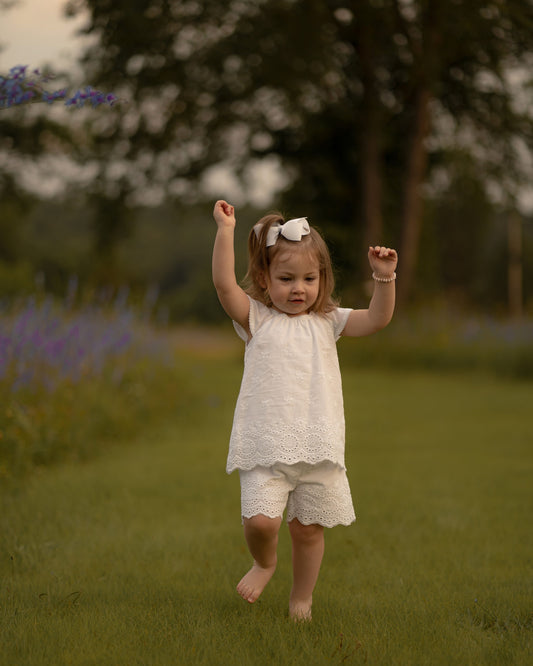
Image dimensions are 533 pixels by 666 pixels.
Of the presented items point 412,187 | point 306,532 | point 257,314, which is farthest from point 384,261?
point 412,187

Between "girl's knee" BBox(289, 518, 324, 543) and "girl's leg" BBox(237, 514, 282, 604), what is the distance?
97 millimetres

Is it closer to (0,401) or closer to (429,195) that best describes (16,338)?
(0,401)

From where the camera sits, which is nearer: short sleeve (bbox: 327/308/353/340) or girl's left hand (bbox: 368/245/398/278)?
girl's left hand (bbox: 368/245/398/278)

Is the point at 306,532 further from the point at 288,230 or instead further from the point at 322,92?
the point at 322,92

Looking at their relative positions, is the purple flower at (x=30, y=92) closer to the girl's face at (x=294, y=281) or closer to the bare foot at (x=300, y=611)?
the girl's face at (x=294, y=281)

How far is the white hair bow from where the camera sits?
3.24 m

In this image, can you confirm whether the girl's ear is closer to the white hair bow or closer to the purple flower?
the white hair bow

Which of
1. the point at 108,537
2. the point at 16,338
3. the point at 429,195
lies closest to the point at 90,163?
the point at 429,195

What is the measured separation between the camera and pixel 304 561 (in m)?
3.20

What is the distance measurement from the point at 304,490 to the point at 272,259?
941mm

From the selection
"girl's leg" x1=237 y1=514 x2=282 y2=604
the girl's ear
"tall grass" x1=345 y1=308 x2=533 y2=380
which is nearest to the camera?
"girl's leg" x1=237 y1=514 x2=282 y2=604

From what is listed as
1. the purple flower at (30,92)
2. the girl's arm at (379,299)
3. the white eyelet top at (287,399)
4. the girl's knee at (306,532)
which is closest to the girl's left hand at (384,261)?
the girl's arm at (379,299)

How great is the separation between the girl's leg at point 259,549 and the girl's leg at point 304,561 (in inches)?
3.9

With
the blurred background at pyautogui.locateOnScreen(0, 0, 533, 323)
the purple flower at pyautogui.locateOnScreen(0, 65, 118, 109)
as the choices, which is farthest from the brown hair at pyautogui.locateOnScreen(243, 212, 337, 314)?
the blurred background at pyautogui.locateOnScreen(0, 0, 533, 323)
